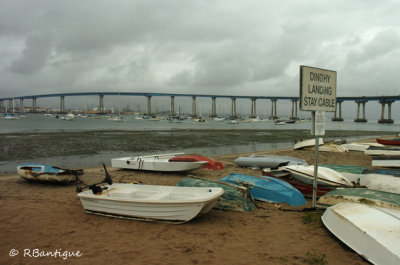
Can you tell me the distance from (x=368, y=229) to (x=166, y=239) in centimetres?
345

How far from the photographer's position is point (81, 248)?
202 inches

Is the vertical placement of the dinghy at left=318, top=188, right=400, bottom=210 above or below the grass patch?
above

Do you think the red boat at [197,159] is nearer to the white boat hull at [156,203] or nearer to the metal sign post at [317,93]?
the white boat hull at [156,203]

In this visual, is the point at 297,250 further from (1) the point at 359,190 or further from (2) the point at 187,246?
(1) the point at 359,190

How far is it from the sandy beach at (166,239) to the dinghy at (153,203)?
0.61 feet

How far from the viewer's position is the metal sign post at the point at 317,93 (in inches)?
229

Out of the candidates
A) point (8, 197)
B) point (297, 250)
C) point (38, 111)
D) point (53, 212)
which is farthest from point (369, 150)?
point (38, 111)

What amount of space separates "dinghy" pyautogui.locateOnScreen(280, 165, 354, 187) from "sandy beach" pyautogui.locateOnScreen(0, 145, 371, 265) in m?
1.43

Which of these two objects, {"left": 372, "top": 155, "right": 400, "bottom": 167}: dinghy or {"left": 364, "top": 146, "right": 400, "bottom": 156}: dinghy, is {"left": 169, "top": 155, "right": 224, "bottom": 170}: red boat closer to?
{"left": 372, "top": 155, "right": 400, "bottom": 167}: dinghy

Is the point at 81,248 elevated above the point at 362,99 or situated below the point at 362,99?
below

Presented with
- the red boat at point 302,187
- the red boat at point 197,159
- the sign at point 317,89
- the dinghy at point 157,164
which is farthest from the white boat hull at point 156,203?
the red boat at point 197,159

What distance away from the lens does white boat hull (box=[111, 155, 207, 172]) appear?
11.8 meters

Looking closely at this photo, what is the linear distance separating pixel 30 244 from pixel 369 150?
16325 mm

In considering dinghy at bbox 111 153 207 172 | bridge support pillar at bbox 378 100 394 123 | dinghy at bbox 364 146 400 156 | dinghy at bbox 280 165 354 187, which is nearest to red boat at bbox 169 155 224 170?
dinghy at bbox 111 153 207 172
